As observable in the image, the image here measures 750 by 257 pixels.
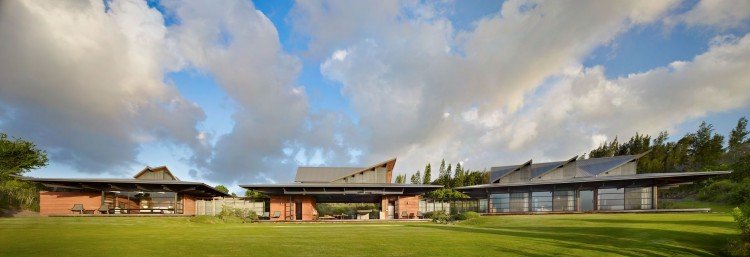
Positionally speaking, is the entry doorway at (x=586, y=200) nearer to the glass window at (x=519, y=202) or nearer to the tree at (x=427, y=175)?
the glass window at (x=519, y=202)

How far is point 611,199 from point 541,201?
17.9 ft

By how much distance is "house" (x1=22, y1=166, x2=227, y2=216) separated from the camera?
29450 mm

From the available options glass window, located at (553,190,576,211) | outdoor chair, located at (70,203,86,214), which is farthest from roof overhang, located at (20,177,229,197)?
glass window, located at (553,190,576,211)

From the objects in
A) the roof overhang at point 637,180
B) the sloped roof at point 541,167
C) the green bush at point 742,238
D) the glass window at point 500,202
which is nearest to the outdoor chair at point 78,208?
the glass window at point 500,202

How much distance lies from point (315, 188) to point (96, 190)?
1618 centimetres

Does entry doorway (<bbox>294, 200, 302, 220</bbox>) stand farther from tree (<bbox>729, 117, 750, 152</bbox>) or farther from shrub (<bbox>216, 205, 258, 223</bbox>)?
tree (<bbox>729, 117, 750, 152</bbox>)

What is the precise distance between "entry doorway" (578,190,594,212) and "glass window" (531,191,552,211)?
2.44 meters

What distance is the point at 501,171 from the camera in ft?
139

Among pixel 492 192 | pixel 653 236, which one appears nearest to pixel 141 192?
pixel 492 192

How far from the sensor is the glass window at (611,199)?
3328 cm

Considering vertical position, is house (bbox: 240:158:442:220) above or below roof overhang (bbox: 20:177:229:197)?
below

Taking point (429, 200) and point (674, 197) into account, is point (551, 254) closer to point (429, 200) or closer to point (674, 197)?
point (429, 200)

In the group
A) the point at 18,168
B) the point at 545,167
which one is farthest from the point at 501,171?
the point at 18,168

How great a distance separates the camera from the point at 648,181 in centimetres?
3203
